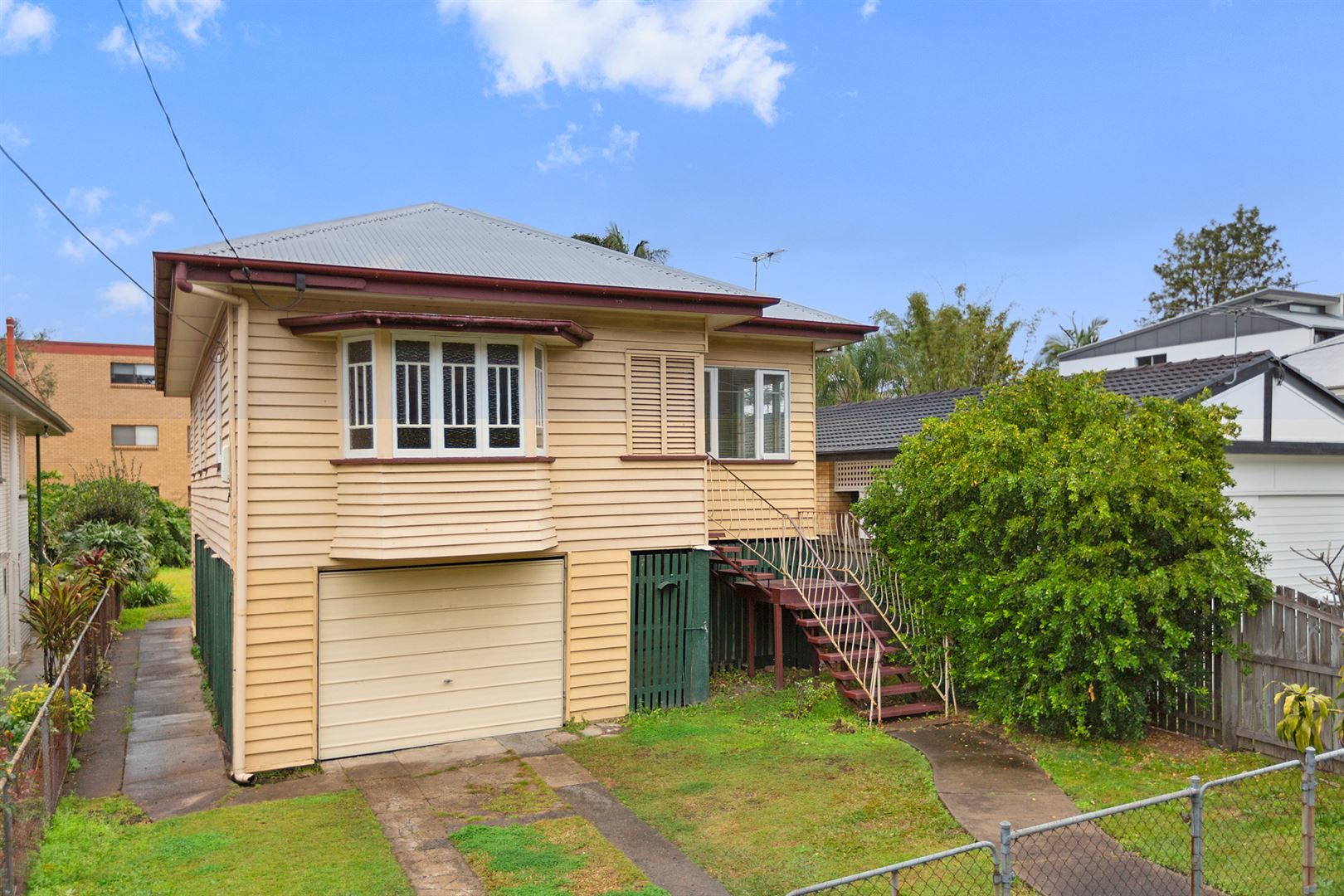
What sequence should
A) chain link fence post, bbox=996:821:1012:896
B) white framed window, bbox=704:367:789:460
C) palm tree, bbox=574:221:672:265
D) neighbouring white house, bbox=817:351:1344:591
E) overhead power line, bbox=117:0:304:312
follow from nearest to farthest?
chain link fence post, bbox=996:821:1012:896 < overhead power line, bbox=117:0:304:312 < white framed window, bbox=704:367:789:460 < neighbouring white house, bbox=817:351:1344:591 < palm tree, bbox=574:221:672:265

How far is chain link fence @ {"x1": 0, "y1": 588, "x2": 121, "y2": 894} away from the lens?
5.84 m

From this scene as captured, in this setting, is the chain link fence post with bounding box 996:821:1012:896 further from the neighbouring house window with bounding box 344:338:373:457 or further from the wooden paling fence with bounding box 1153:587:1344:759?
the neighbouring house window with bounding box 344:338:373:457

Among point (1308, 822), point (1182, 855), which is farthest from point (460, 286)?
point (1308, 822)

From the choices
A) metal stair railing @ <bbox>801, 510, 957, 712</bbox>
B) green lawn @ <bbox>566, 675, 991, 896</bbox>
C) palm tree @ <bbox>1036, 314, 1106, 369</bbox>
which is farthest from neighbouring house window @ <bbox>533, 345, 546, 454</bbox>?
palm tree @ <bbox>1036, 314, 1106, 369</bbox>

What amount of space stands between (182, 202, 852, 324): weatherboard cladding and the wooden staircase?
12.3 ft

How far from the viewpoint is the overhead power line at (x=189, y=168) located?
782cm

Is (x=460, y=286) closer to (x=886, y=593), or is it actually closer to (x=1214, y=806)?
(x=886, y=593)

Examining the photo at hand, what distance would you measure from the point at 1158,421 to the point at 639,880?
7218 mm

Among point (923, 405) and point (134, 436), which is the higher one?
point (923, 405)

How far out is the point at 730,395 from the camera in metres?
13.6

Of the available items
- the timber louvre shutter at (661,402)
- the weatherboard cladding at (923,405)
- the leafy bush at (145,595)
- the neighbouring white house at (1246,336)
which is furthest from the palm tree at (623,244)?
the timber louvre shutter at (661,402)

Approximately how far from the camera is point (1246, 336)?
1033 inches

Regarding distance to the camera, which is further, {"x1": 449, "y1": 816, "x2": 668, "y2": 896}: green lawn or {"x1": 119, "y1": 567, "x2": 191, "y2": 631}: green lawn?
{"x1": 119, "y1": 567, "x2": 191, "y2": 631}: green lawn

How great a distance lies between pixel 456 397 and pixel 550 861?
4989mm
